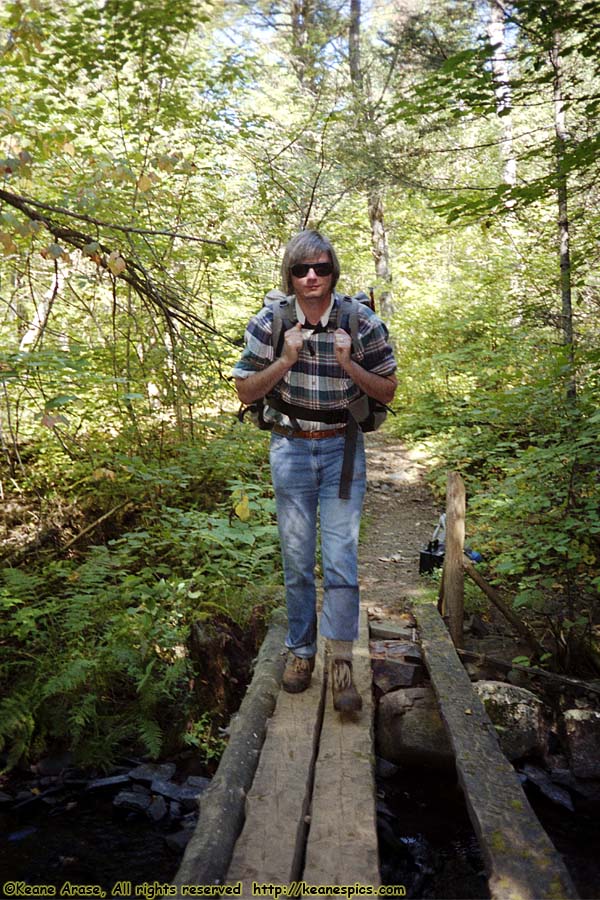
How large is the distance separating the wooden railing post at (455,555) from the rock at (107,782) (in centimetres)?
296

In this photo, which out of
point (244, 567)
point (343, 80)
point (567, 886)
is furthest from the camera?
point (343, 80)

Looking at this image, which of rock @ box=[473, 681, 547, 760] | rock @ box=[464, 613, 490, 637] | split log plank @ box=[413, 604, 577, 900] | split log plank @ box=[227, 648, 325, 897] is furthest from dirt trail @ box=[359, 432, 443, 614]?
split log plank @ box=[227, 648, 325, 897]

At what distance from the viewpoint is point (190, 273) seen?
10859 millimetres

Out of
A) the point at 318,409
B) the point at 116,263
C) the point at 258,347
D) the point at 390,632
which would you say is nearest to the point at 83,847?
the point at 390,632

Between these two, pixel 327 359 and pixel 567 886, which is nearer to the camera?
pixel 567 886

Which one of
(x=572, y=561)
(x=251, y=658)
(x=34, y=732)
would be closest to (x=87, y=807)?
(x=34, y=732)

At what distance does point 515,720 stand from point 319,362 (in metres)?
3.39

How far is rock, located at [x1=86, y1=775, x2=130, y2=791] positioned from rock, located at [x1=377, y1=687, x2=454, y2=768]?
200cm

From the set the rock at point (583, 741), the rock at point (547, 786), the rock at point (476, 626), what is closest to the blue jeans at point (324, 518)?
the rock at point (547, 786)

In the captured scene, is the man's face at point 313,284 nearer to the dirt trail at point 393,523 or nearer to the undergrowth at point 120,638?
the undergrowth at point 120,638

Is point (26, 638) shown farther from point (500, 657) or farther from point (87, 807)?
point (500, 657)

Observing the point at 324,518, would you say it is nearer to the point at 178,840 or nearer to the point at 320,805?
the point at 320,805

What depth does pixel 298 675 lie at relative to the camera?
4.11 meters

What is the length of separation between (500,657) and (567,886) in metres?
3.80
